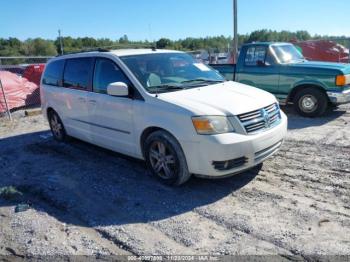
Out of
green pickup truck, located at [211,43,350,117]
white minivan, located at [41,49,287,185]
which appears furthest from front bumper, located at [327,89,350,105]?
white minivan, located at [41,49,287,185]

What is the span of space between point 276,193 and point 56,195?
9.50 ft

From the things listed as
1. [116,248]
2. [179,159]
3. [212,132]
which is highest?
[212,132]

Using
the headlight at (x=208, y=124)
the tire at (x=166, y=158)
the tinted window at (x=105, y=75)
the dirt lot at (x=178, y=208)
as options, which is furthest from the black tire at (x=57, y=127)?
the headlight at (x=208, y=124)

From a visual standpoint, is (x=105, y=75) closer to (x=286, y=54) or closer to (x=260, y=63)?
(x=260, y=63)

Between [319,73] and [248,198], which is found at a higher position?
[319,73]

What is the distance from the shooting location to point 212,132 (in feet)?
14.1

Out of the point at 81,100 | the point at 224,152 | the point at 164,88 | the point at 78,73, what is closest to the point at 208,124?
the point at 224,152

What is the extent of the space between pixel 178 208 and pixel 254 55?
6.27m

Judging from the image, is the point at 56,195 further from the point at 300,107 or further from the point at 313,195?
the point at 300,107

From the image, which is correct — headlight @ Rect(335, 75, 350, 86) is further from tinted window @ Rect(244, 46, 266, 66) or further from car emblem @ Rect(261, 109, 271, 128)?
car emblem @ Rect(261, 109, 271, 128)

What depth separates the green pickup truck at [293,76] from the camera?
27.2 ft

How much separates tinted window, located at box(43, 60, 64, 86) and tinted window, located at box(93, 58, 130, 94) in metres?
1.49

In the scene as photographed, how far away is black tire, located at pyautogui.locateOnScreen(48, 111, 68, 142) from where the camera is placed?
7357 millimetres

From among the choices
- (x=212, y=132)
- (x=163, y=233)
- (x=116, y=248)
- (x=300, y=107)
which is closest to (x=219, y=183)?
(x=212, y=132)
